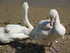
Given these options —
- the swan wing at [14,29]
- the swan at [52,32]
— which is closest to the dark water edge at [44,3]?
the swan wing at [14,29]

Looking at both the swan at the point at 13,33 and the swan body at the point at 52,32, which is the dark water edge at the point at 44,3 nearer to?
the swan at the point at 13,33

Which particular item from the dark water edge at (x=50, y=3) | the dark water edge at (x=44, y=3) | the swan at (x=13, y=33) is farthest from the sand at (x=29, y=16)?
the dark water edge at (x=50, y=3)

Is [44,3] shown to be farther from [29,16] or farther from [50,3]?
[29,16]

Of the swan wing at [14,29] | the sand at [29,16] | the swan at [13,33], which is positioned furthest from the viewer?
the swan wing at [14,29]

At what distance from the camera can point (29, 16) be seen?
34.4 feet

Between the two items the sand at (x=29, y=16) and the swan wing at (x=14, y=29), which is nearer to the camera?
the sand at (x=29, y=16)

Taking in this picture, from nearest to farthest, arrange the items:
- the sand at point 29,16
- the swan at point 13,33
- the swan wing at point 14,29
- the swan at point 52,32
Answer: the swan at point 52,32
the sand at point 29,16
the swan at point 13,33
the swan wing at point 14,29

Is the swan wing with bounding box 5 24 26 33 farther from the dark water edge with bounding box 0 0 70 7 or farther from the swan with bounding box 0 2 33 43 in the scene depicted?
the dark water edge with bounding box 0 0 70 7

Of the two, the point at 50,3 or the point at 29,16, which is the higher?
the point at 50,3

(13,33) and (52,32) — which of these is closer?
(52,32)

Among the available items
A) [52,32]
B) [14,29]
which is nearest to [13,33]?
[14,29]

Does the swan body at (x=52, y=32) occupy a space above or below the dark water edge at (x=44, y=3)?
below

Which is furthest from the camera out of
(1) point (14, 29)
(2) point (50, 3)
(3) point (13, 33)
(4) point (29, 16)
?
(2) point (50, 3)

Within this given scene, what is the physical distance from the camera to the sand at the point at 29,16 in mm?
7581
